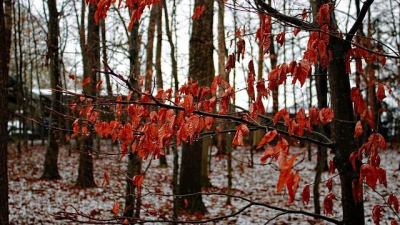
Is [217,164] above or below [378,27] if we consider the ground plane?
below

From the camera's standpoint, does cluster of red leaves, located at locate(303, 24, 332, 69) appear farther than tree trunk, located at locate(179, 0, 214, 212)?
No

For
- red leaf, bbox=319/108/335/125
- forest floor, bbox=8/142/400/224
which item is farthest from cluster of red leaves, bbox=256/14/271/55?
forest floor, bbox=8/142/400/224

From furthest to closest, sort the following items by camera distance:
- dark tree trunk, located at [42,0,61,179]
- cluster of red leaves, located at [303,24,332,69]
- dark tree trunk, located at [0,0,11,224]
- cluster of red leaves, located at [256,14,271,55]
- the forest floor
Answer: dark tree trunk, located at [42,0,61,179]
the forest floor
dark tree trunk, located at [0,0,11,224]
cluster of red leaves, located at [256,14,271,55]
cluster of red leaves, located at [303,24,332,69]

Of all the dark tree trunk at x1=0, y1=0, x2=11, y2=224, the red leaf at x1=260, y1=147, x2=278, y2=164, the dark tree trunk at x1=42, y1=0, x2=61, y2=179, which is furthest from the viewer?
the dark tree trunk at x1=42, y1=0, x2=61, y2=179

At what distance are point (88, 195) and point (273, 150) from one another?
9904 millimetres

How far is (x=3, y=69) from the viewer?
502 centimetres

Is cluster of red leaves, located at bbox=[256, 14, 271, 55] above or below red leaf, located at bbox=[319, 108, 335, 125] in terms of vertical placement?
above

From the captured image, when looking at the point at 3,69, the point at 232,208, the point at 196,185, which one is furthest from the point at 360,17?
the point at 232,208

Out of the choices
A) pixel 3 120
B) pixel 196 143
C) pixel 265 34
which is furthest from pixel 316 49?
pixel 196 143

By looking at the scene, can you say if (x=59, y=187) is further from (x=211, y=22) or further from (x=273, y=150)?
(x=273, y=150)

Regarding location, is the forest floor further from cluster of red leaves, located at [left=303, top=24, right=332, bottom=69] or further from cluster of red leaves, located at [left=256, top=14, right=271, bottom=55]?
cluster of red leaves, located at [left=303, top=24, right=332, bottom=69]

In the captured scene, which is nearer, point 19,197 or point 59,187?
point 19,197

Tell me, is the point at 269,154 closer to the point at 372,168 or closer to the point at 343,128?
the point at 372,168

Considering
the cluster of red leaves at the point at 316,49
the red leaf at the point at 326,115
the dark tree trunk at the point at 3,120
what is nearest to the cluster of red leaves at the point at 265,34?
the cluster of red leaves at the point at 316,49
